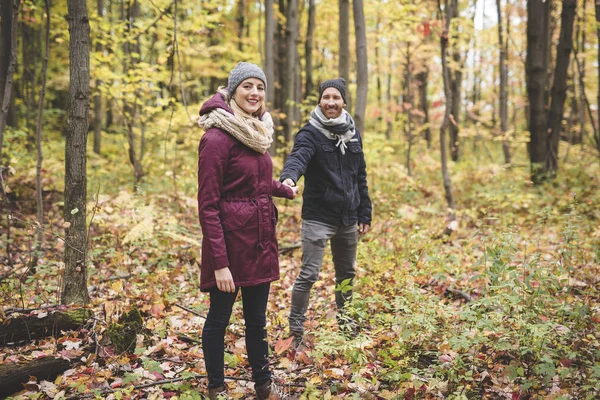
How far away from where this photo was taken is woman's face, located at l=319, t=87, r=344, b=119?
398 cm

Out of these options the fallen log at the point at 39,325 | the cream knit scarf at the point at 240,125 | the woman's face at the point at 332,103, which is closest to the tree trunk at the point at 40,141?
the fallen log at the point at 39,325

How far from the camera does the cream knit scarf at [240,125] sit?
290 cm

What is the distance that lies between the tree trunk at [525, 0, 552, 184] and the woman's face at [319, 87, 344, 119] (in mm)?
8123

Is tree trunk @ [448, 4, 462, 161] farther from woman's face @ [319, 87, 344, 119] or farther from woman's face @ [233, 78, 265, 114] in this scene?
woman's face @ [233, 78, 265, 114]

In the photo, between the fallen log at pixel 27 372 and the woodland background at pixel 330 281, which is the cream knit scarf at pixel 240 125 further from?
the fallen log at pixel 27 372

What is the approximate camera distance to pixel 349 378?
11.6ft

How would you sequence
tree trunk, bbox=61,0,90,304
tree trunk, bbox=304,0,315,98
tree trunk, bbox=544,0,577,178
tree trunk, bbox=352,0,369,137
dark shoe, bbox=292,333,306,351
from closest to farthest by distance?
dark shoe, bbox=292,333,306,351, tree trunk, bbox=61,0,90,304, tree trunk, bbox=352,0,369,137, tree trunk, bbox=544,0,577,178, tree trunk, bbox=304,0,315,98

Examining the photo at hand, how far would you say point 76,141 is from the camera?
4145 mm

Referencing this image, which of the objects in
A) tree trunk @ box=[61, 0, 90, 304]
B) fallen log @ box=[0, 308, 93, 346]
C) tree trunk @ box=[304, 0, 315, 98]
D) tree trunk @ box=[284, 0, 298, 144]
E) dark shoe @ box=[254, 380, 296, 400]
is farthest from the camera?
tree trunk @ box=[304, 0, 315, 98]

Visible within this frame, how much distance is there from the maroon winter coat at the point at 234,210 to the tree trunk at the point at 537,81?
9259mm

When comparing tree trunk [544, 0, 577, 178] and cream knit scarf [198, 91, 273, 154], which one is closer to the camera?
cream knit scarf [198, 91, 273, 154]

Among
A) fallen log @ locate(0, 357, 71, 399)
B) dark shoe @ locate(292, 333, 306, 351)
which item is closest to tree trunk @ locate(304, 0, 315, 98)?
dark shoe @ locate(292, 333, 306, 351)

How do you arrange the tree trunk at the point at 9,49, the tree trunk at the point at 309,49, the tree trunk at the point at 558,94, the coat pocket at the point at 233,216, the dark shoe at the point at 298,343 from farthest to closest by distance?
the tree trunk at the point at 309,49, the tree trunk at the point at 558,94, the tree trunk at the point at 9,49, the dark shoe at the point at 298,343, the coat pocket at the point at 233,216

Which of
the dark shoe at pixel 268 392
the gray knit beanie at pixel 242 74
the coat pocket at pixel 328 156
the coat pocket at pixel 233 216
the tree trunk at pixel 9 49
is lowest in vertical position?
the dark shoe at pixel 268 392
